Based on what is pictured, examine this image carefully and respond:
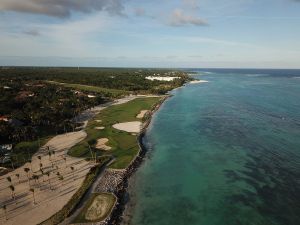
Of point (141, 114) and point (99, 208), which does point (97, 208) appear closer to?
point (99, 208)

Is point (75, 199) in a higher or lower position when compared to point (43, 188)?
higher

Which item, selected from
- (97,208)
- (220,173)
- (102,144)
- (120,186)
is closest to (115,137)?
(102,144)

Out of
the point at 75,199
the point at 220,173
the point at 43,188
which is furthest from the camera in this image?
the point at 220,173

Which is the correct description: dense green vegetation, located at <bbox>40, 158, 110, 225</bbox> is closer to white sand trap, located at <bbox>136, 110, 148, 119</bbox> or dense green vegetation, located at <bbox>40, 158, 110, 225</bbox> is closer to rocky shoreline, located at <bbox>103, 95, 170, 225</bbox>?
rocky shoreline, located at <bbox>103, 95, 170, 225</bbox>

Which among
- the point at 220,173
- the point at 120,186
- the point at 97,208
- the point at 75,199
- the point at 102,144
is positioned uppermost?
the point at 102,144

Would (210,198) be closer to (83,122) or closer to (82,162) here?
(82,162)

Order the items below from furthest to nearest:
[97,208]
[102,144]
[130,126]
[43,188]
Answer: [130,126], [102,144], [43,188], [97,208]
